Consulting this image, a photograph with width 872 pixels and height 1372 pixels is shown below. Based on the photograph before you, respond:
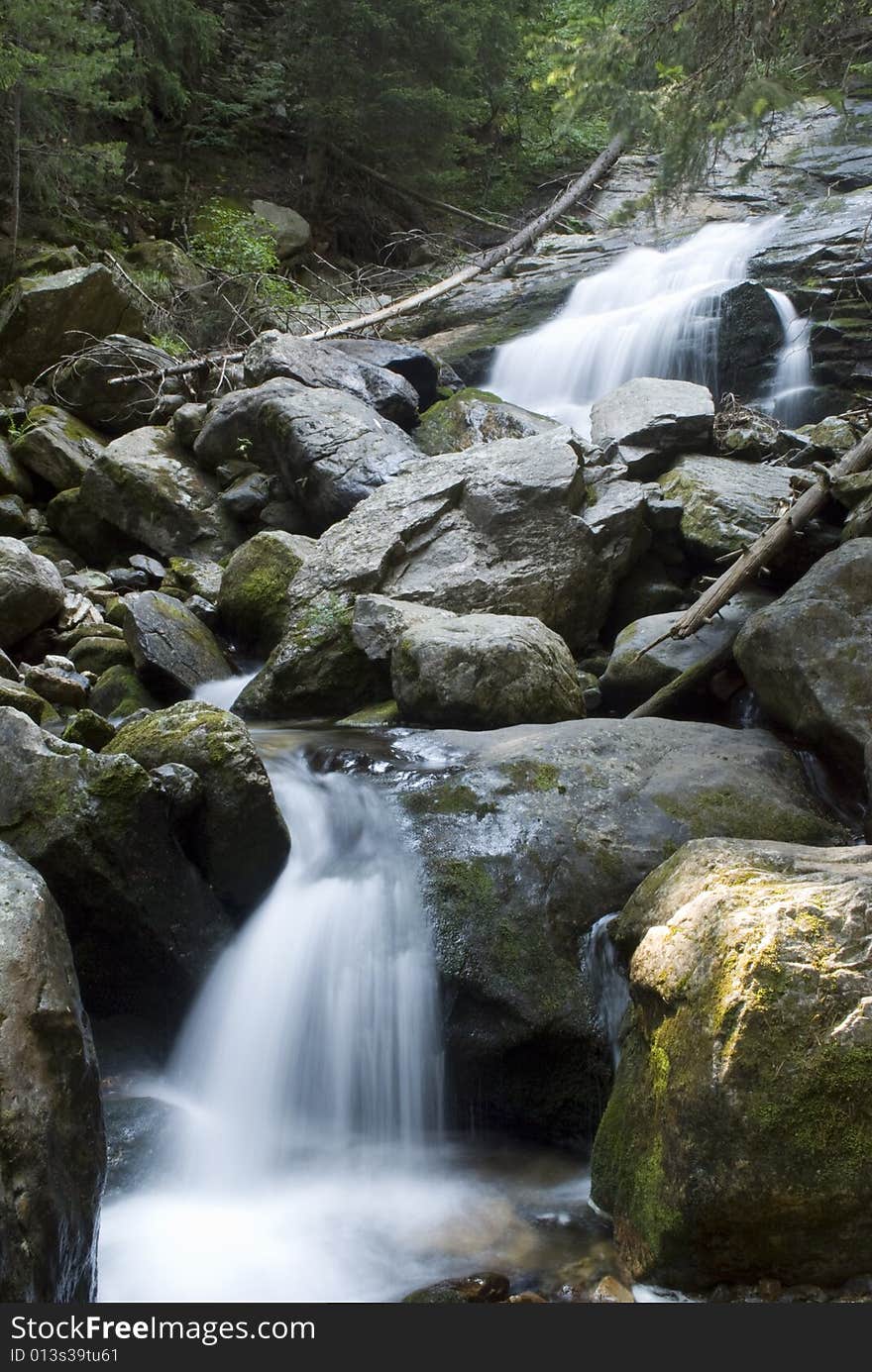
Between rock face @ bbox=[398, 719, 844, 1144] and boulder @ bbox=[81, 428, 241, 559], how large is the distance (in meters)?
5.22

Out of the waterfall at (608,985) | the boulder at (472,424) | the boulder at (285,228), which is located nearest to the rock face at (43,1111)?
the waterfall at (608,985)

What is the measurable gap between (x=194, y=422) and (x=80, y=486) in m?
1.45

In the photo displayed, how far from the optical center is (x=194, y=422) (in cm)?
1095

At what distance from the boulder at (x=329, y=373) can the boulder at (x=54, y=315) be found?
2245 mm

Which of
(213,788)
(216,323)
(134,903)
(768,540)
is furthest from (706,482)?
(216,323)

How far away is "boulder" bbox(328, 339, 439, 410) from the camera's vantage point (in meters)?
12.1

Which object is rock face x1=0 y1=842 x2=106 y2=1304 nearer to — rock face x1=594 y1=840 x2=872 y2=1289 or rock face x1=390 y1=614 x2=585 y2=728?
rock face x1=594 y1=840 x2=872 y2=1289

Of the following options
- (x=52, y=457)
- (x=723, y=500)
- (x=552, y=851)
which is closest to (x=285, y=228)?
(x=52, y=457)

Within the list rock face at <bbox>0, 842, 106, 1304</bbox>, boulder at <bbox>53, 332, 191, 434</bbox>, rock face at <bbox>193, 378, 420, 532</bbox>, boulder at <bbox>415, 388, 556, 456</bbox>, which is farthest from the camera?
boulder at <bbox>53, 332, 191, 434</bbox>

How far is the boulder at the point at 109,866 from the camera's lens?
4.12 metres

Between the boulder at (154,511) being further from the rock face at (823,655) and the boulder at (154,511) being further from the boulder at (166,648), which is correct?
the rock face at (823,655)

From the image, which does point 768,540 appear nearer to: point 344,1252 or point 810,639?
point 810,639

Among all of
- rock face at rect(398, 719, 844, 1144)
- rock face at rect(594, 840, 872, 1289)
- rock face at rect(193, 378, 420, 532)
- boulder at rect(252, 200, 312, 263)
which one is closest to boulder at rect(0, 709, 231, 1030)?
rock face at rect(398, 719, 844, 1144)

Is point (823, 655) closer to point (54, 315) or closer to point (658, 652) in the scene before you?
point (658, 652)
